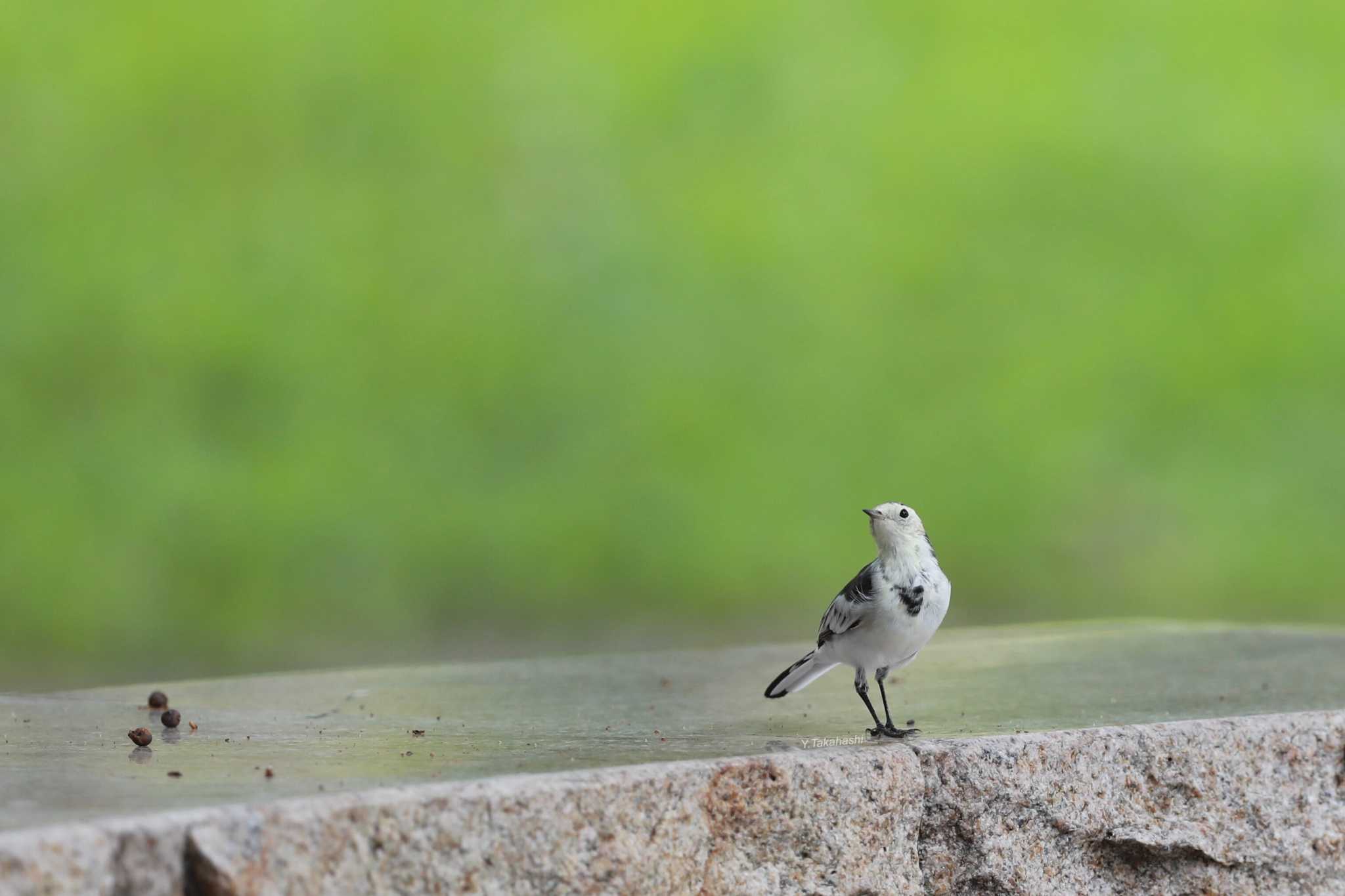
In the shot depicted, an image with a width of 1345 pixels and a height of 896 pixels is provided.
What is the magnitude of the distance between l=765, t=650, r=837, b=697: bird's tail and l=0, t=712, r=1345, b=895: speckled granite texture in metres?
0.37

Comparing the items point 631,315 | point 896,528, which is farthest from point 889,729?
point 631,315

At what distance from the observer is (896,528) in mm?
2346

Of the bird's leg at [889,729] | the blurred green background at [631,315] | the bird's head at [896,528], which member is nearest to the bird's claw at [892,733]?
the bird's leg at [889,729]

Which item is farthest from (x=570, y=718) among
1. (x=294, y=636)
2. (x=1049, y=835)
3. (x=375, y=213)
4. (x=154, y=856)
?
(x=375, y=213)

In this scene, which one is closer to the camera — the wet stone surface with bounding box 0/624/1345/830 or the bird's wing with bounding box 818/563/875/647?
the wet stone surface with bounding box 0/624/1345/830

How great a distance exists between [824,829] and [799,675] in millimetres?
537

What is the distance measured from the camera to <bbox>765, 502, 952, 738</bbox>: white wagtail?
89.7 inches

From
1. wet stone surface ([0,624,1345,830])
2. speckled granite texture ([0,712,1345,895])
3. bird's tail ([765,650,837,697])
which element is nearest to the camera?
speckled granite texture ([0,712,1345,895])

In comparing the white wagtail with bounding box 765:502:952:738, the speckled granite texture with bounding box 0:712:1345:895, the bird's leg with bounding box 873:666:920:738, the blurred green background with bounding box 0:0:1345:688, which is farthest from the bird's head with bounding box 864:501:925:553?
the blurred green background with bounding box 0:0:1345:688

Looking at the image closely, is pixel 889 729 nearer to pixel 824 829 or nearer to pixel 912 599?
pixel 912 599

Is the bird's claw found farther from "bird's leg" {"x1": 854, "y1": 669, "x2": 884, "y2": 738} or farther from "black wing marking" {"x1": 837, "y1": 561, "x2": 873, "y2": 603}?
"black wing marking" {"x1": 837, "y1": 561, "x2": 873, "y2": 603}

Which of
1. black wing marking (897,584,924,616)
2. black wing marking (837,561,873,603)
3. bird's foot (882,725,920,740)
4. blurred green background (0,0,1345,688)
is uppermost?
blurred green background (0,0,1345,688)

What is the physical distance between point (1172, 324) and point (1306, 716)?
→ 17.9ft

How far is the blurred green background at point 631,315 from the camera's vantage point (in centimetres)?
650
